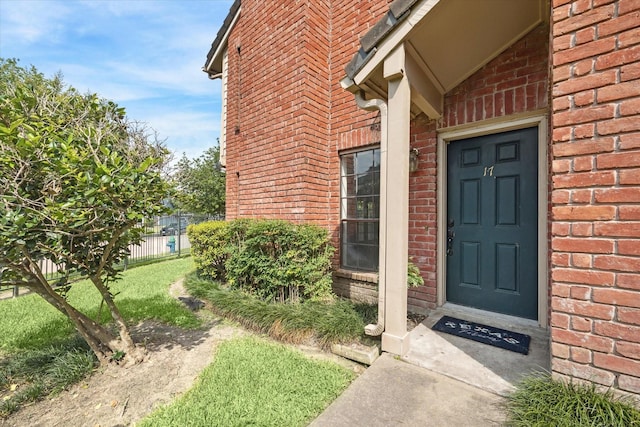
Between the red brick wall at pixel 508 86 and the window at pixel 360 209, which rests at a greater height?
the red brick wall at pixel 508 86

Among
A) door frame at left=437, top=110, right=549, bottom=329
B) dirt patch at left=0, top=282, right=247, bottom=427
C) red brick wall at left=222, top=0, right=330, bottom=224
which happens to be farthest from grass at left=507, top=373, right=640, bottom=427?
red brick wall at left=222, top=0, right=330, bottom=224

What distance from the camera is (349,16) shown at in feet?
14.1

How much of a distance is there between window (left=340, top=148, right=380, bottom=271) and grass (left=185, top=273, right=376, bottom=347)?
0.88 meters

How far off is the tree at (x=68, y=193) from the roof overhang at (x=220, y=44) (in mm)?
4356

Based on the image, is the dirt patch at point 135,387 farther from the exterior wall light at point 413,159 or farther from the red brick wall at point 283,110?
the exterior wall light at point 413,159

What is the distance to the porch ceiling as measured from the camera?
2275 millimetres

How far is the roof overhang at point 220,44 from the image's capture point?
5.77 metres

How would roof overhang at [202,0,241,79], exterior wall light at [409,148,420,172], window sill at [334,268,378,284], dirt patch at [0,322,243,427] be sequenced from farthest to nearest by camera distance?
roof overhang at [202,0,241,79] → window sill at [334,268,378,284] → exterior wall light at [409,148,420,172] → dirt patch at [0,322,243,427]

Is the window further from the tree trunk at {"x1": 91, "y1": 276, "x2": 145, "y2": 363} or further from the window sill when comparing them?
the tree trunk at {"x1": 91, "y1": 276, "x2": 145, "y2": 363}

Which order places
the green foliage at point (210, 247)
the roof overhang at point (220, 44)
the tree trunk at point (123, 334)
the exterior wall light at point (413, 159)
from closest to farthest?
the tree trunk at point (123, 334), the exterior wall light at point (413, 159), the green foliage at point (210, 247), the roof overhang at point (220, 44)

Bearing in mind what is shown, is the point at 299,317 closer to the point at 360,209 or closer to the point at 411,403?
the point at 411,403

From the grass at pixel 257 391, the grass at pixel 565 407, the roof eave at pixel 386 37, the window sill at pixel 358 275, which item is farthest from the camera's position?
the window sill at pixel 358 275

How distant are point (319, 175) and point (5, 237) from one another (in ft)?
11.2

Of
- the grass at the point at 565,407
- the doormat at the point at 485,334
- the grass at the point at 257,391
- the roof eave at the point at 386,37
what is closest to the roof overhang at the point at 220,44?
the roof eave at the point at 386,37
